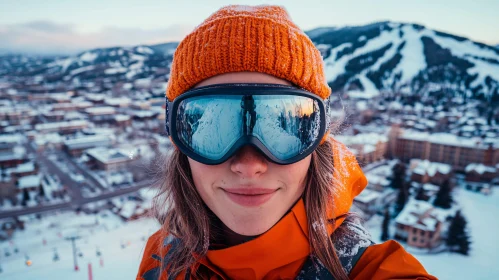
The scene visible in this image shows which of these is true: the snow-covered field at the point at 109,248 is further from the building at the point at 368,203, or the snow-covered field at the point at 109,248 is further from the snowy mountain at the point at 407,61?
the snowy mountain at the point at 407,61

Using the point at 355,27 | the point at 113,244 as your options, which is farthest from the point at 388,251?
the point at 355,27

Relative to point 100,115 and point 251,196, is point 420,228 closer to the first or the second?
point 251,196

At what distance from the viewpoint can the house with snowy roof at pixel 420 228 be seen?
816 cm

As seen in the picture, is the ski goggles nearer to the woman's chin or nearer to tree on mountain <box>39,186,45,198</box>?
the woman's chin

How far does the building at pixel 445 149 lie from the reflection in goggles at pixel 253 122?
61.5 feet

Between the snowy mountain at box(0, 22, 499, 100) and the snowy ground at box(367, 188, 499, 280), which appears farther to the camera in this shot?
the snowy mountain at box(0, 22, 499, 100)

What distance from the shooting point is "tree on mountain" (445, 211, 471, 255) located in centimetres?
785

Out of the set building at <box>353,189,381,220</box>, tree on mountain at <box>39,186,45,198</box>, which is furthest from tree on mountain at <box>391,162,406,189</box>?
tree on mountain at <box>39,186,45,198</box>

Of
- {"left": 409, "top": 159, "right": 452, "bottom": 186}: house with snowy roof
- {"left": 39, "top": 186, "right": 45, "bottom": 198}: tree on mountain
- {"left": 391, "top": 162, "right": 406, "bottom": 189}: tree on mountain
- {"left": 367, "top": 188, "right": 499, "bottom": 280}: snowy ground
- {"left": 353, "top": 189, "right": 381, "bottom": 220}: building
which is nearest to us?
{"left": 367, "top": 188, "right": 499, "bottom": 280}: snowy ground

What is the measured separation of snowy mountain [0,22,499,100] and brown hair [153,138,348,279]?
43180 millimetres

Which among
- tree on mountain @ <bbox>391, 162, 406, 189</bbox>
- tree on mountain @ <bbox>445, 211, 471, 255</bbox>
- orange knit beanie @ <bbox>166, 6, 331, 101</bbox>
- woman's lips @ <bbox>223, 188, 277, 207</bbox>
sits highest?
orange knit beanie @ <bbox>166, 6, 331, 101</bbox>

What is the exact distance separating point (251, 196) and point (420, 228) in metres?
9.15

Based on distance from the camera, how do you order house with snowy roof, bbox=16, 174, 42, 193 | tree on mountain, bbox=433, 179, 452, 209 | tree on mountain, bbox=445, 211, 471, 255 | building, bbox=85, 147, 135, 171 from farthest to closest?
building, bbox=85, 147, 135, 171 < house with snowy roof, bbox=16, 174, 42, 193 < tree on mountain, bbox=433, 179, 452, 209 < tree on mountain, bbox=445, 211, 471, 255

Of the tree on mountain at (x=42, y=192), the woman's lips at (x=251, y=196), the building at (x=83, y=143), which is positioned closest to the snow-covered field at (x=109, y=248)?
the tree on mountain at (x=42, y=192)
